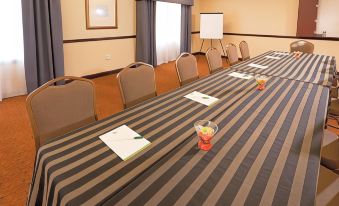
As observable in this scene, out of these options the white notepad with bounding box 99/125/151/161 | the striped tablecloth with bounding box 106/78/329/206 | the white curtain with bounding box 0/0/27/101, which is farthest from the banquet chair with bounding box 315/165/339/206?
the white curtain with bounding box 0/0/27/101

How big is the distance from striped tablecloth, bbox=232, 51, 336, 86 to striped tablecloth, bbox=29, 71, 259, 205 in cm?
128

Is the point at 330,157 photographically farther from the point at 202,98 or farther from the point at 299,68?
the point at 299,68

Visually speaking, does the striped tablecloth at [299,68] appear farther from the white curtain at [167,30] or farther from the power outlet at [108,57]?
the white curtain at [167,30]

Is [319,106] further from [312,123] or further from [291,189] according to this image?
[291,189]

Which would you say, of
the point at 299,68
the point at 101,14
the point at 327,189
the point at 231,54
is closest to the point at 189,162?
the point at 327,189

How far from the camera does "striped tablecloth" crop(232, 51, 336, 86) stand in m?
2.71

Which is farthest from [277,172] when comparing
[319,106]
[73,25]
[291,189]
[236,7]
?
[236,7]

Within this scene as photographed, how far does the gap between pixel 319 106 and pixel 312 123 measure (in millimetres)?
364

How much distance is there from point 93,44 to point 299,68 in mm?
3420

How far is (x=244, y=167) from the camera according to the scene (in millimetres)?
1105

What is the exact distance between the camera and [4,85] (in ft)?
12.3

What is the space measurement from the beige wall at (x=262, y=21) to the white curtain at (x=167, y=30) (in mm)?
1312

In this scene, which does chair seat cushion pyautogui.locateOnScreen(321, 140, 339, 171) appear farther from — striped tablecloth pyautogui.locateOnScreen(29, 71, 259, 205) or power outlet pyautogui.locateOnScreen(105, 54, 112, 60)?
power outlet pyautogui.locateOnScreen(105, 54, 112, 60)

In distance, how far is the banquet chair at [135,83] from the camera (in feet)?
6.53
